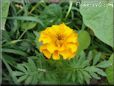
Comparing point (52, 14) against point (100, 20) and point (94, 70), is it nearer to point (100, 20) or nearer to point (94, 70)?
point (100, 20)

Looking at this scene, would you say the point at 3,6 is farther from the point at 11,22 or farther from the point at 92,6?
the point at 92,6

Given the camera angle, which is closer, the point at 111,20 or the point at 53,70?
the point at 53,70

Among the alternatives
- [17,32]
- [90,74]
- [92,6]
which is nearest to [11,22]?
[17,32]

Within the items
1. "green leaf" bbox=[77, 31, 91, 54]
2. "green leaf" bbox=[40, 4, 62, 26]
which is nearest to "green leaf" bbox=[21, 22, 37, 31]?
"green leaf" bbox=[40, 4, 62, 26]

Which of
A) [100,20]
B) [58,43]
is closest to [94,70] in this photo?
[58,43]

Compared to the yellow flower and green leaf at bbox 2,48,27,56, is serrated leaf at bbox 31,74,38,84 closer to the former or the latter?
the yellow flower

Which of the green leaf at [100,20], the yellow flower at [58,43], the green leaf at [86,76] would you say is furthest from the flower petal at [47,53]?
the green leaf at [100,20]

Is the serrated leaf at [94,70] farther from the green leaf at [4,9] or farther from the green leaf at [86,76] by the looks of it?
the green leaf at [4,9]
